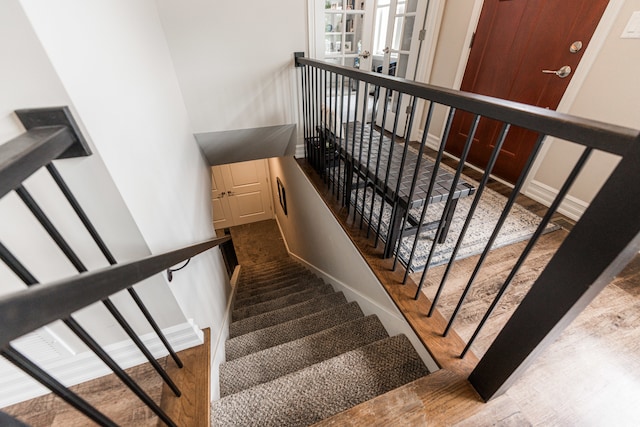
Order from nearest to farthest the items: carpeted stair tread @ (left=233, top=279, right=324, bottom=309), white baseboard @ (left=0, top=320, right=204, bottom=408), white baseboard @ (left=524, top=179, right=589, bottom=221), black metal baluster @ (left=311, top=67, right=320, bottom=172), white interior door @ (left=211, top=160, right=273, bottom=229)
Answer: white baseboard @ (left=0, top=320, right=204, bottom=408) → white baseboard @ (left=524, top=179, right=589, bottom=221) → black metal baluster @ (left=311, top=67, right=320, bottom=172) → carpeted stair tread @ (left=233, top=279, right=324, bottom=309) → white interior door @ (left=211, top=160, right=273, bottom=229)

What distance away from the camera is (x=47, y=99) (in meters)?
0.65

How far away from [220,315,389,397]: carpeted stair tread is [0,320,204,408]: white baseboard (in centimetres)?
27

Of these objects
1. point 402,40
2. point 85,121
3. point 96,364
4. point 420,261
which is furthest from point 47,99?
point 402,40

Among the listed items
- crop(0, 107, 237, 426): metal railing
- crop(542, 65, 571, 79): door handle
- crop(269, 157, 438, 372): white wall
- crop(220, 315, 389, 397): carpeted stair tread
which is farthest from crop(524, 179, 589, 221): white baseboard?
crop(0, 107, 237, 426): metal railing

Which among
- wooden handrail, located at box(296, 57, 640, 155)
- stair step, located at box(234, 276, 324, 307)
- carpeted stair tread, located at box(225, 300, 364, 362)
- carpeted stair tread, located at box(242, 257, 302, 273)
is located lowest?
carpeted stair tread, located at box(242, 257, 302, 273)

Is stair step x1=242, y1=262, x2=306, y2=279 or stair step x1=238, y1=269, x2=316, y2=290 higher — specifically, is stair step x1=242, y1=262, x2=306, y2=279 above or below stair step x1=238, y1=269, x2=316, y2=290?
below

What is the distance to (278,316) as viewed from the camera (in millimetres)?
2051

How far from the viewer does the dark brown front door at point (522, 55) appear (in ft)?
6.16

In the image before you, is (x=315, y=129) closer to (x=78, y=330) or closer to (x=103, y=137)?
(x=103, y=137)

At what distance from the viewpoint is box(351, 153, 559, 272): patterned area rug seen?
5.48 feet

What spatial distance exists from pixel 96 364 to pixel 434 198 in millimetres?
1679

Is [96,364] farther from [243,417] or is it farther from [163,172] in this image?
[163,172]

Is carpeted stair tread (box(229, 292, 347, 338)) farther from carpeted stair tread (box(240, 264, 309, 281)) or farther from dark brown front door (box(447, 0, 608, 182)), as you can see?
dark brown front door (box(447, 0, 608, 182))

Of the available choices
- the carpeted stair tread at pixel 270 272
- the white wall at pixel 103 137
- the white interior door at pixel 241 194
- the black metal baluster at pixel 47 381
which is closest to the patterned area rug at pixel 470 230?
the white wall at pixel 103 137
